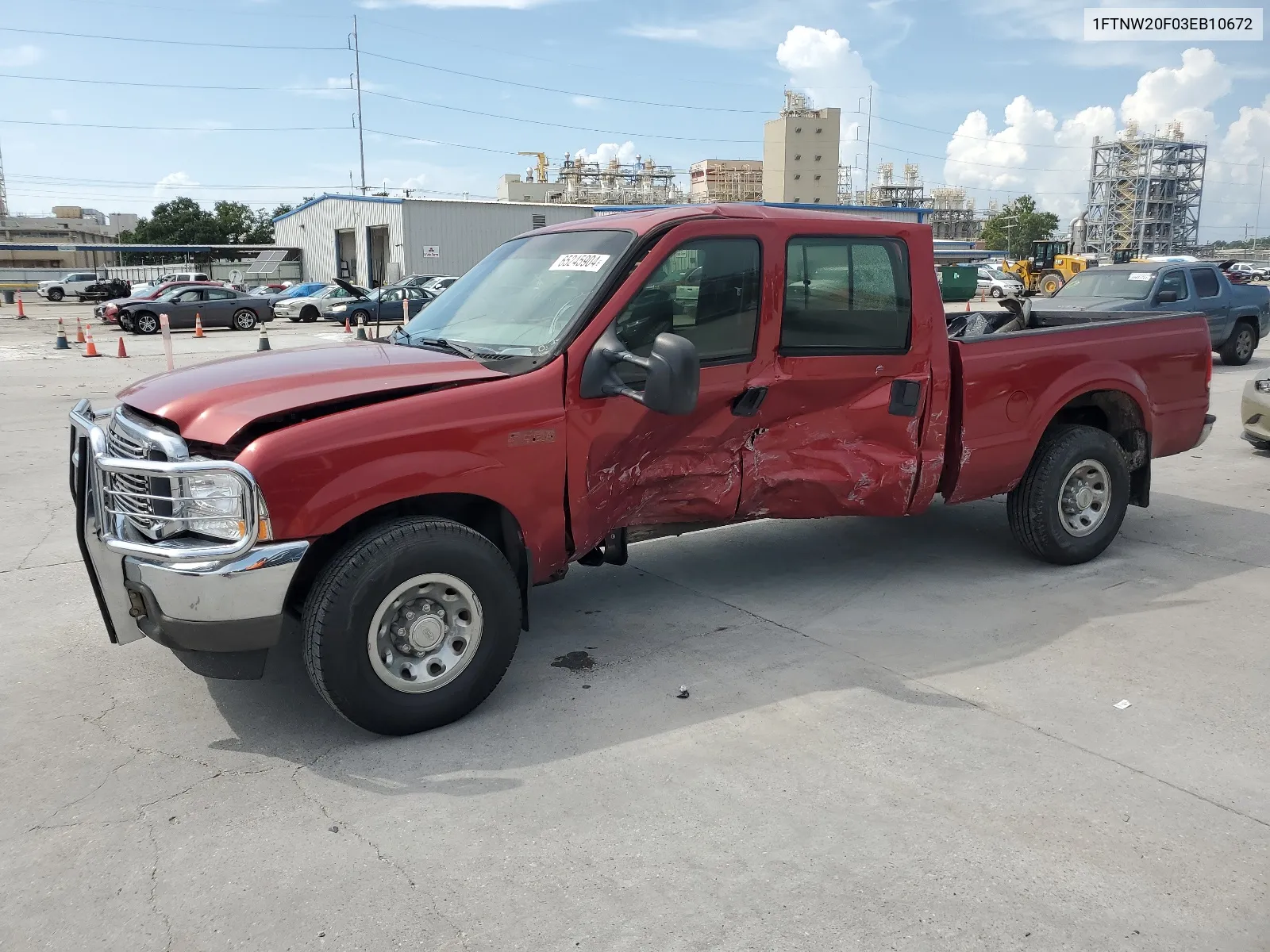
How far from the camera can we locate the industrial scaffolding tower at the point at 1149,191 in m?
144

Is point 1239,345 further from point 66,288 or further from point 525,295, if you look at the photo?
point 66,288

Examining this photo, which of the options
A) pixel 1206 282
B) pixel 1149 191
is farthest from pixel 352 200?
pixel 1149 191

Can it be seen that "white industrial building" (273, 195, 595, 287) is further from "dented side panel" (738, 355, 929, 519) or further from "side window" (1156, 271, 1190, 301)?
"dented side panel" (738, 355, 929, 519)

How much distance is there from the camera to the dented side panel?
188 inches

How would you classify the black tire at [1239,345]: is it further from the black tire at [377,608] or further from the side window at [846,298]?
the black tire at [377,608]

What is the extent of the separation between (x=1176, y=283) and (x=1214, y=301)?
153cm

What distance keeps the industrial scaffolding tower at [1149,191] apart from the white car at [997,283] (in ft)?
336

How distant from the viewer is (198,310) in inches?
1144

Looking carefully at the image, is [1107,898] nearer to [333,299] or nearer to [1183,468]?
[1183,468]

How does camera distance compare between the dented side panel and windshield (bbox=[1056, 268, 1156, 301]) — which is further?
windshield (bbox=[1056, 268, 1156, 301])

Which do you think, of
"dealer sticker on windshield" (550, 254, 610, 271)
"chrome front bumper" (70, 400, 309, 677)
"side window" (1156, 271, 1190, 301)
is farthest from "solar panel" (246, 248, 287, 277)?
"chrome front bumper" (70, 400, 309, 677)

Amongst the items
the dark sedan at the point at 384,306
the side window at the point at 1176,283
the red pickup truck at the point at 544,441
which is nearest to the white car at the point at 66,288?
the dark sedan at the point at 384,306

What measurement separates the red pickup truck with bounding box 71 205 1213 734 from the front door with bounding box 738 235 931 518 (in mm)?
14

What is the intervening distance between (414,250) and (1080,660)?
148ft
